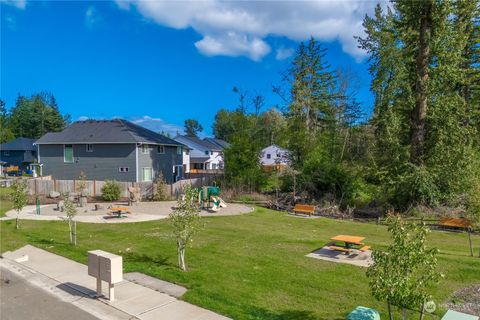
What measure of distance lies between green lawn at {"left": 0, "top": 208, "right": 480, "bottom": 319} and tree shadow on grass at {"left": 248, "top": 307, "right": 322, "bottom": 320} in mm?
18

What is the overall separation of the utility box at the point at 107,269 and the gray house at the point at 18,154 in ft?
181

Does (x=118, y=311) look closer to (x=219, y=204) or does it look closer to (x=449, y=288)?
(x=449, y=288)

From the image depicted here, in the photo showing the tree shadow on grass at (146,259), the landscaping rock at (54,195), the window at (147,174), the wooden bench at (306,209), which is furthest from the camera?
the window at (147,174)

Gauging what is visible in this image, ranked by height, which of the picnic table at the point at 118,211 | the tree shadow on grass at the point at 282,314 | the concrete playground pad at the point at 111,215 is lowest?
the tree shadow on grass at the point at 282,314

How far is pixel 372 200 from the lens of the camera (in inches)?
861

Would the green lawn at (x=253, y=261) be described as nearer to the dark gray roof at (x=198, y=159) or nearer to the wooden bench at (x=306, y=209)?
the wooden bench at (x=306, y=209)

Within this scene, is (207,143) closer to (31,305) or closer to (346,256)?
(346,256)

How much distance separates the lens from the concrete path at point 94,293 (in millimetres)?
6141

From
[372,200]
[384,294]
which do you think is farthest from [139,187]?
[384,294]

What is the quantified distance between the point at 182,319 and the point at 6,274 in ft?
Answer: 18.9

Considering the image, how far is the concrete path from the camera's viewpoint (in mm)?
6141

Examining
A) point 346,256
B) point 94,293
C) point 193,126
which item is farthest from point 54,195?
point 193,126

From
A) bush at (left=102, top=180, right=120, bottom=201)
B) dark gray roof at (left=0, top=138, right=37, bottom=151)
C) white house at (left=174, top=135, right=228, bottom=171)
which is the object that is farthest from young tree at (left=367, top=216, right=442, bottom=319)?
dark gray roof at (left=0, top=138, right=37, bottom=151)

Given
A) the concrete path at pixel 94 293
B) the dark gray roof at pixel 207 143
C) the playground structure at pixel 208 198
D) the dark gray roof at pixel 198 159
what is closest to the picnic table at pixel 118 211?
the playground structure at pixel 208 198
